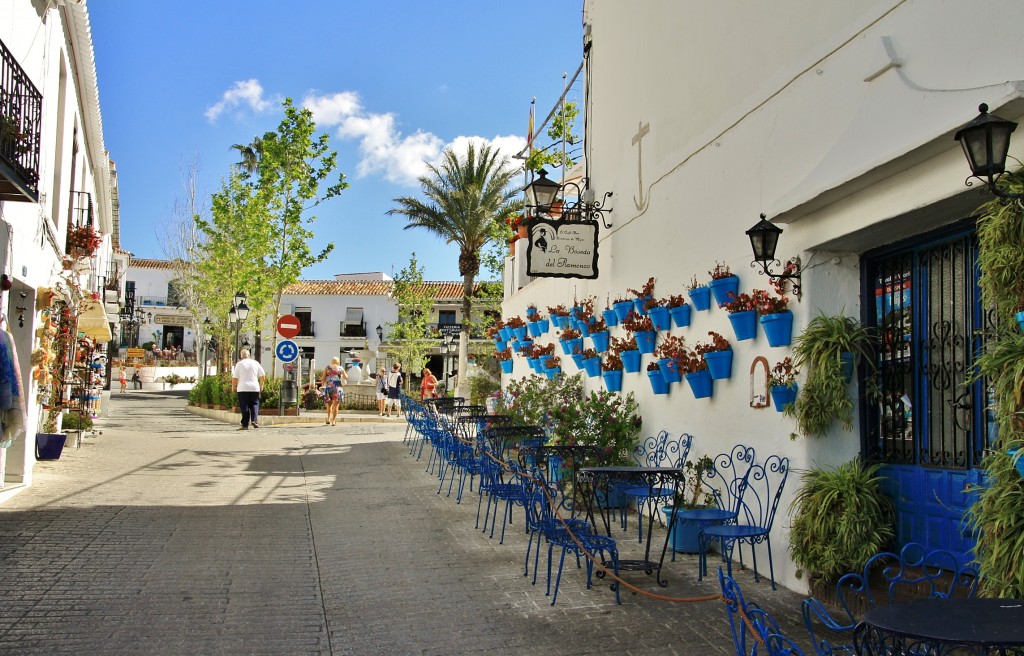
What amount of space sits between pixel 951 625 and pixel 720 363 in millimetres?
4594

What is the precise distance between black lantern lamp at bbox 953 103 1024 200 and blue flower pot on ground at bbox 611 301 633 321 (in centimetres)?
581

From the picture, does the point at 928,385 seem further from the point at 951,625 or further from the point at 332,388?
the point at 332,388

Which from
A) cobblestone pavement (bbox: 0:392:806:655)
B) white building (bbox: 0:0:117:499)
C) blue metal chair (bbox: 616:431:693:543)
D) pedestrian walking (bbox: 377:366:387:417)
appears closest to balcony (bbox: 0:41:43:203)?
white building (bbox: 0:0:117:499)

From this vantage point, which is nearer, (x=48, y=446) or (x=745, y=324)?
(x=745, y=324)

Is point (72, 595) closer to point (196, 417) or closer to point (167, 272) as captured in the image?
point (196, 417)

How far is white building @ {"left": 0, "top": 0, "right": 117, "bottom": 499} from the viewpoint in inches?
292

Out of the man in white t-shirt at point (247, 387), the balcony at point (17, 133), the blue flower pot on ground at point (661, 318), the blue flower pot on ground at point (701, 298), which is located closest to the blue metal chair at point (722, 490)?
the blue flower pot on ground at point (701, 298)

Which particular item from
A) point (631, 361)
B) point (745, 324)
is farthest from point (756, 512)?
point (631, 361)

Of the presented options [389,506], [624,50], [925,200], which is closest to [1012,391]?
[925,200]

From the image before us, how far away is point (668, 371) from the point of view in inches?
330

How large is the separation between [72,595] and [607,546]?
3639 millimetres

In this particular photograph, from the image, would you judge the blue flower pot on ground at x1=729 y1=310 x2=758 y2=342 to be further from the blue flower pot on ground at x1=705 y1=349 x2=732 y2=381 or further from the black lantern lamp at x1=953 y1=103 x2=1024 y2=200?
the black lantern lamp at x1=953 y1=103 x2=1024 y2=200

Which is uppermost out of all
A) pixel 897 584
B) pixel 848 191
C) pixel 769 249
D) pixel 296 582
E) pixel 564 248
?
pixel 564 248

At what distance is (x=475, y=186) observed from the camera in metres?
32.0
